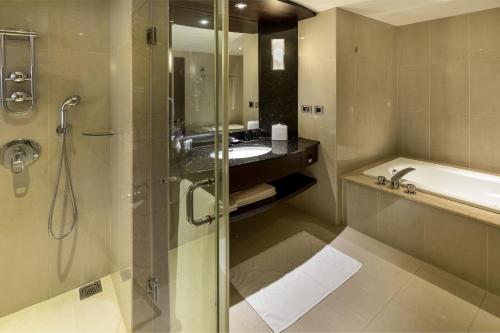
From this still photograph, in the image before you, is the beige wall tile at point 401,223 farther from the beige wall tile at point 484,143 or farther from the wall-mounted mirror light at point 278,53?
the wall-mounted mirror light at point 278,53

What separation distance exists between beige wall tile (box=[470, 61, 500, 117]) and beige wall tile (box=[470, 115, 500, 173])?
3.0 inches

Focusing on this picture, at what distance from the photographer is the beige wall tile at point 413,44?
3057mm

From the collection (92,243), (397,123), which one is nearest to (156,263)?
(92,243)

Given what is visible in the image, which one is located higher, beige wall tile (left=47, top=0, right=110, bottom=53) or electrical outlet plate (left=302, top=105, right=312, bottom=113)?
beige wall tile (left=47, top=0, right=110, bottom=53)

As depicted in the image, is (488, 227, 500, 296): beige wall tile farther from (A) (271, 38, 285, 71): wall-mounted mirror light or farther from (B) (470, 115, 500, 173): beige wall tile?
(A) (271, 38, 285, 71): wall-mounted mirror light

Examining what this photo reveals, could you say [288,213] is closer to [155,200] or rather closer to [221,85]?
[155,200]

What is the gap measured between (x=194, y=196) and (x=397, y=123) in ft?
10.1

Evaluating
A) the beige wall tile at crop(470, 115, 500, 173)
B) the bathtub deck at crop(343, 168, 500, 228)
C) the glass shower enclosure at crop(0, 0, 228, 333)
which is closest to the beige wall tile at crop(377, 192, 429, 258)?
the bathtub deck at crop(343, 168, 500, 228)

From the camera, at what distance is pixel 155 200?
140cm

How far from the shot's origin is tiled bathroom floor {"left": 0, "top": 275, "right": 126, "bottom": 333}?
5.11ft

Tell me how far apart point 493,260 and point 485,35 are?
6.86 ft

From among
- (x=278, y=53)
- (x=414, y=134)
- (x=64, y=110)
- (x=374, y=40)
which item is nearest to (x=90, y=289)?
(x=64, y=110)

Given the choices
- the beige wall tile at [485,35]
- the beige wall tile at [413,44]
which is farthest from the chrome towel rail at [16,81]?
the beige wall tile at [485,35]

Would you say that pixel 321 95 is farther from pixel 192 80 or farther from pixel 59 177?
pixel 59 177
